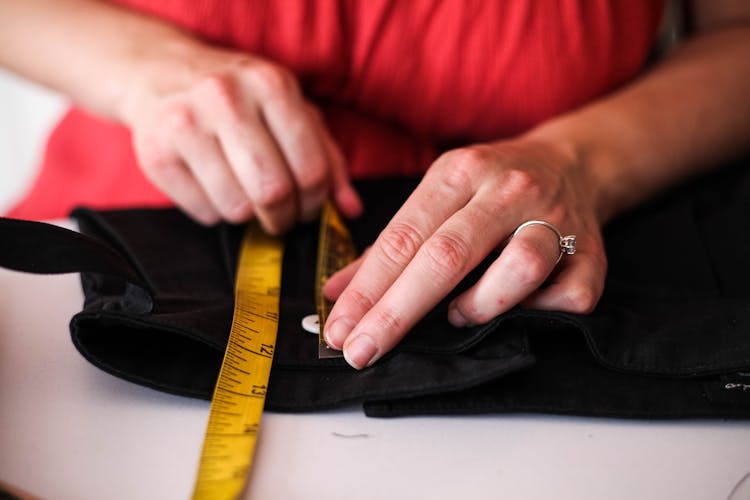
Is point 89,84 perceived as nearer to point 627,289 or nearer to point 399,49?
point 399,49

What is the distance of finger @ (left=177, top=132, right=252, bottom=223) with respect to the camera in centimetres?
109

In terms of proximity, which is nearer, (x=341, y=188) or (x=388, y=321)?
(x=388, y=321)

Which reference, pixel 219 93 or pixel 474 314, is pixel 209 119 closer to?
pixel 219 93

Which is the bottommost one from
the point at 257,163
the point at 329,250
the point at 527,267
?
the point at 329,250

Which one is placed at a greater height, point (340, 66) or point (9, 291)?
point (340, 66)

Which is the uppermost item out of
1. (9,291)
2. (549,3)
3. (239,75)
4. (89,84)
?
(549,3)

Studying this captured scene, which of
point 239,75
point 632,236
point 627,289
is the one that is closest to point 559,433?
point 627,289

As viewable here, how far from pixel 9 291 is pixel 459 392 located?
684mm

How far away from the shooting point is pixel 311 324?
93 centimetres

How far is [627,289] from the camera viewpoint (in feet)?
3.46

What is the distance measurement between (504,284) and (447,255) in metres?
0.08

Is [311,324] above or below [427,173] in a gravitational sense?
below

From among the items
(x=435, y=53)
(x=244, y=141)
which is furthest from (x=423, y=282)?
(x=435, y=53)

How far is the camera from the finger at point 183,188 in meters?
1.12
